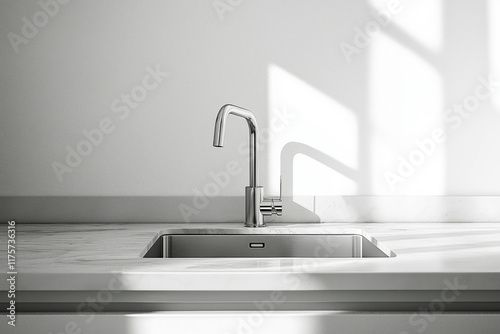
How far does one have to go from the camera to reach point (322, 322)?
92 centimetres

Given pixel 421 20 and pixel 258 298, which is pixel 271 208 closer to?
pixel 258 298

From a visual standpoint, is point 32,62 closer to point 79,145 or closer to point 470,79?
point 79,145

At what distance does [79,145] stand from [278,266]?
3.02 ft

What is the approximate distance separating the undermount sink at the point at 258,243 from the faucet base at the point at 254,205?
31mm

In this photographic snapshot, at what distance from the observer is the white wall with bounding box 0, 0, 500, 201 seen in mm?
1645

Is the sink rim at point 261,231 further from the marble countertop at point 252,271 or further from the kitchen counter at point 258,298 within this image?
the kitchen counter at point 258,298

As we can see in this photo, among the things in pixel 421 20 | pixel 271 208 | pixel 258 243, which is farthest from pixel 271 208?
pixel 421 20

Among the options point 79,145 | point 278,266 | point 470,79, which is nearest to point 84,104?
point 79,145

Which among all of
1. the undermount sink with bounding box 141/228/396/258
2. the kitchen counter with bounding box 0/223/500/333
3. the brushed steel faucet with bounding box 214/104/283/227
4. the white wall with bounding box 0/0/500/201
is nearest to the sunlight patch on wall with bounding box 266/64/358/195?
the white wall with bounding box 0/0/500/201

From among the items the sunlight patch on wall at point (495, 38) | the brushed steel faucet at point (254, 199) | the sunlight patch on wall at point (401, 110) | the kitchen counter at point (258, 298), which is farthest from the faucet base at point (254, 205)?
the sunlight patch on wall at point (495, 38)

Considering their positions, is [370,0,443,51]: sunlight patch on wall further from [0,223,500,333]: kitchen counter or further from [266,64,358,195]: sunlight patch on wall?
[0,223,500,333]: kitchen counter

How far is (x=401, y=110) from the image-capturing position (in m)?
1.65

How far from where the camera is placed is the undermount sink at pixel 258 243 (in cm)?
148

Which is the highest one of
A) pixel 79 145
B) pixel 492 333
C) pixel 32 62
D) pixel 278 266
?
pixel 32 62
